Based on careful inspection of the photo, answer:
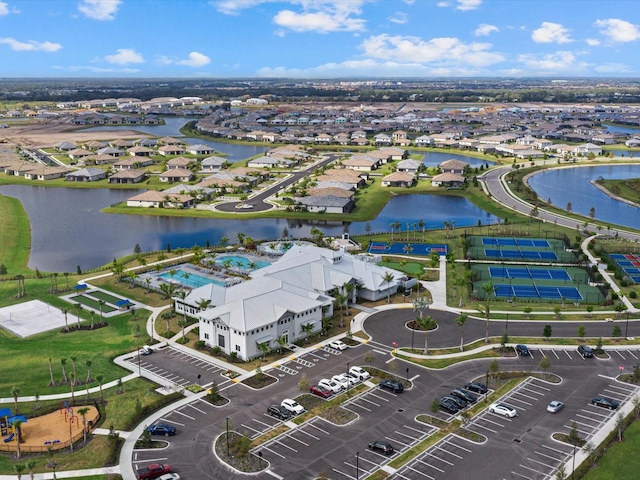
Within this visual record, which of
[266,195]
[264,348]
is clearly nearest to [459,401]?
[264,348]

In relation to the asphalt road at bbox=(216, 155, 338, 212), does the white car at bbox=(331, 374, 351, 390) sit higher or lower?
lower

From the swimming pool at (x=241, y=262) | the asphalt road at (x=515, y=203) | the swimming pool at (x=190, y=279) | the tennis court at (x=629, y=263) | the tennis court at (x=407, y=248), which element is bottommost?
the tennis court at (x=629, y=263)

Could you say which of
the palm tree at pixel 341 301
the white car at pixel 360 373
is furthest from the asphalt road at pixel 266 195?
the white car at pixel 360 373

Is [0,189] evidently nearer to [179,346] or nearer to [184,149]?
[184,149]

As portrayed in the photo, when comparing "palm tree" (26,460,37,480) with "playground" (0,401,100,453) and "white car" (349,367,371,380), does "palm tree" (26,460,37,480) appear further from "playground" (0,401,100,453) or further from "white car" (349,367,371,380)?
"white car" (349,367,371,380)

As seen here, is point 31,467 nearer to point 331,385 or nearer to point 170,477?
point 170,477

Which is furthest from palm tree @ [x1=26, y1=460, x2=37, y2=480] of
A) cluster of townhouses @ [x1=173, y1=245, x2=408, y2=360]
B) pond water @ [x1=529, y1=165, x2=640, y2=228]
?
pond water @ [x1=529, y1=165, x2=640, y2=228]

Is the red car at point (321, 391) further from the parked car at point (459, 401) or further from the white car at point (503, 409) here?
the white car at point (503, 409)
